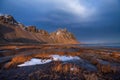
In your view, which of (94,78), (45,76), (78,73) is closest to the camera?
(94,78)

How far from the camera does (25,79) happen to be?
48.6 feet

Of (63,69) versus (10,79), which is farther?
(63,69)

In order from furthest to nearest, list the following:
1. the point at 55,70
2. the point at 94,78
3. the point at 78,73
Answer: the point at 55,70 < the point at 78,73 < the point at 94,78

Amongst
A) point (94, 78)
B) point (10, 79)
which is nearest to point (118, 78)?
point (94, 78)

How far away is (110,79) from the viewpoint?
1518 cm

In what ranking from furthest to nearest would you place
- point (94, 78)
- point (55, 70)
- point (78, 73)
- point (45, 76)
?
point (55, 70) → point (78, 73) → point (45, 76) → point (94, 78)

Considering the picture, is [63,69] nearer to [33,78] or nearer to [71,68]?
[71,68]

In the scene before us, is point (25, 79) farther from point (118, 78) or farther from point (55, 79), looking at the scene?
point (118, 78)

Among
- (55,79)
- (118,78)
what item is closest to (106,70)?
(118,78)

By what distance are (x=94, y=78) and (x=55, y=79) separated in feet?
9.86

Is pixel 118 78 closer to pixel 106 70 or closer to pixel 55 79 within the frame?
pixel 106 70

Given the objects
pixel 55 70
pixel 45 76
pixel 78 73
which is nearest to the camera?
pixel 45 76

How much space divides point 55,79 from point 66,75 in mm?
1714

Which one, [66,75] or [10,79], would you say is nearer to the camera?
[10,79]
